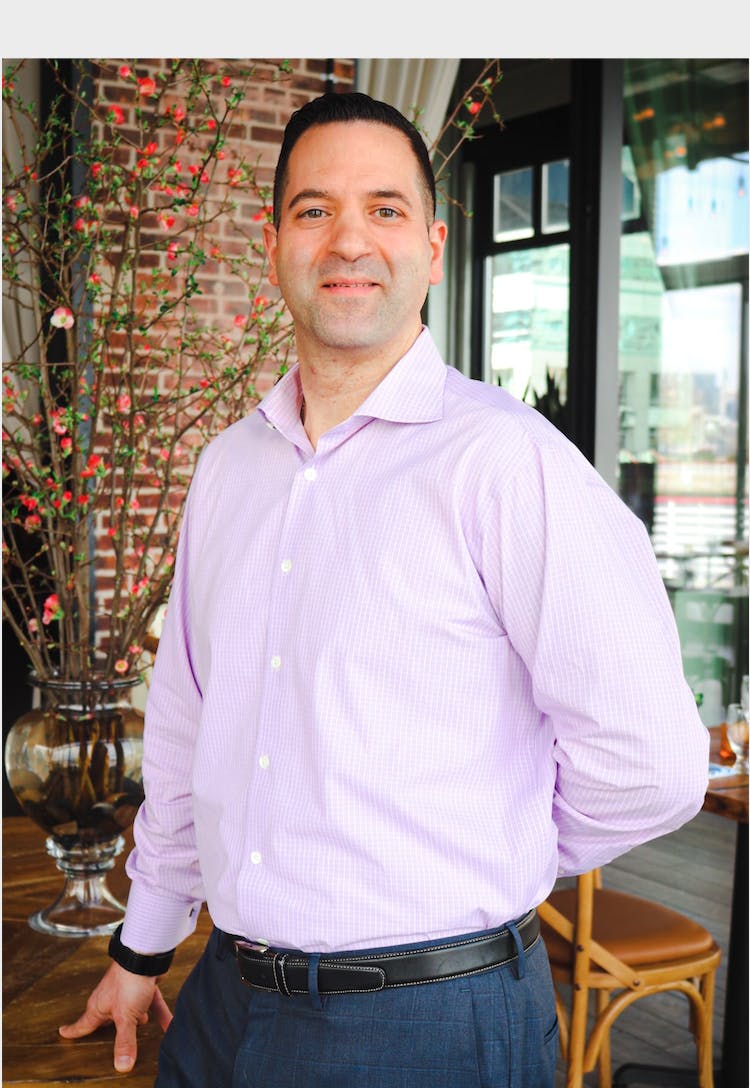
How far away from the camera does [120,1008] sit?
1.55m

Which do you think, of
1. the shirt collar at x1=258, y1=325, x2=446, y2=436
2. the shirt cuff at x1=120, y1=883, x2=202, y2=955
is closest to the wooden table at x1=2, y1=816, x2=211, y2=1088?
the shirt cuff at x1=120, y1=883, x2=202, y2=955

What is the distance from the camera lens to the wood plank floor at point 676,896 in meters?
3.46

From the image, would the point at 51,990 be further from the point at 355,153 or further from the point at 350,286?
the point at 355,153

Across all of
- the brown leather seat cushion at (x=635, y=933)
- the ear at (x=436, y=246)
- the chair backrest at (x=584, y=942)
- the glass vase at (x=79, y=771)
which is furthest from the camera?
the brown leather seat cushion at (x=635, y=933)

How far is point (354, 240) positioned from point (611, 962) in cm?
193

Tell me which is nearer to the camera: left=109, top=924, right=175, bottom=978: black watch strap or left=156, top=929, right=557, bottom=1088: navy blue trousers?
left=156, top=929, right=557, bottom=1088: navy blue trousers

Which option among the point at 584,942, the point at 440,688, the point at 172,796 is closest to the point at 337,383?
the point at 440,688

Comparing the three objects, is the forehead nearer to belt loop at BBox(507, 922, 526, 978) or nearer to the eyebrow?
the eyebrow

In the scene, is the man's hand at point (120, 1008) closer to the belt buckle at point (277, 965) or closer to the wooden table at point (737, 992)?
the belt buckle at point (277, 965)

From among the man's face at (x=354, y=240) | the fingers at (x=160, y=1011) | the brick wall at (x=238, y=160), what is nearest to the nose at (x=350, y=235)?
the man's face at (x=354, y=240)

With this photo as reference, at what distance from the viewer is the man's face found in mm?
1348

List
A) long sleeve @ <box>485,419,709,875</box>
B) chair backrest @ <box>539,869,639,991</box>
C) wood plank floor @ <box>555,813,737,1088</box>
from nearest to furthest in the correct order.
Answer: long sleeve @ <box>485,419,709,875</box> < chair backrest @ <box>539,869,639,991</box> < wood plank floor @ <box>555,813,737,1088</box>

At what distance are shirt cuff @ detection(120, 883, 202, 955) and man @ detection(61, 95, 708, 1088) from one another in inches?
6.5
